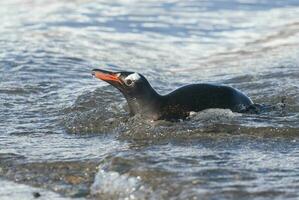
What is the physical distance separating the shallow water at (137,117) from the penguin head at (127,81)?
28cm

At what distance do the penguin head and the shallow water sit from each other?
0.28 metres

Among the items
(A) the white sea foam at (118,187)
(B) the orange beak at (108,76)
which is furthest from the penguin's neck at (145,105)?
(A) the white sea foam at (118,187)

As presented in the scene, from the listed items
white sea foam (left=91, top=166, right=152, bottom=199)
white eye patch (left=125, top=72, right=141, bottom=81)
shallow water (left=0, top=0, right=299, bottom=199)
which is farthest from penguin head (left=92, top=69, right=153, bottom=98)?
white sea foam (left=91, top=166, right=152, bottom=199)

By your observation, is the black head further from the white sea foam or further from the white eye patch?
the white sea foam

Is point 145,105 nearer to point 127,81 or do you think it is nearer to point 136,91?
point 136,91

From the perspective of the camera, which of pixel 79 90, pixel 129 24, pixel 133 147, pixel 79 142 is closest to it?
pixel 133 147

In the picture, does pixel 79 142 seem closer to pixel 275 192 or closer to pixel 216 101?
pixel 216 101

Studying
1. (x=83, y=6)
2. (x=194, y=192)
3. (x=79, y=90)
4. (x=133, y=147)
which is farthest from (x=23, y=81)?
(x=83, y=6)

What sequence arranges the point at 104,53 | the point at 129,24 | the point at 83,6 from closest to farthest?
the point at 104,53 → the point at 129,24 → the point at 83,6

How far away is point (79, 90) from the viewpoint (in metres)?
10.0

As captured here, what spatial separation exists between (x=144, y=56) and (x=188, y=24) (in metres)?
3.36

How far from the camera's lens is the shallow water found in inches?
234

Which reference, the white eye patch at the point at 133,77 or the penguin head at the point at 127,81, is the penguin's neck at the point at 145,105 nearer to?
the penguin head at the point at 127,81

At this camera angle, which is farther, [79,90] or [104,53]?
[104,53]
